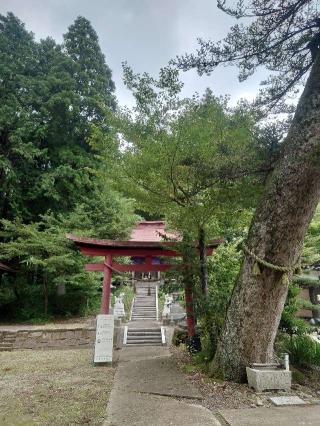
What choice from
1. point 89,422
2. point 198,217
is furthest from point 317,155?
point 89,422

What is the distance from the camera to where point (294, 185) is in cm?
463

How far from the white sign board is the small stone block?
4.06 meters

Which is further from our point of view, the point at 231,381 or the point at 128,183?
the point at 128,183

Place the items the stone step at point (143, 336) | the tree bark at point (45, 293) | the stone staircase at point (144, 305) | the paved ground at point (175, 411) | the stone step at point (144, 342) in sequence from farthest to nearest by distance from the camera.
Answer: the stone staircase at point (144, 305) → the tree bark at point (45, 293) → the stone step at point (143, 336) → the stone step at point (144, 342) → the paved ground at point (175, 411)

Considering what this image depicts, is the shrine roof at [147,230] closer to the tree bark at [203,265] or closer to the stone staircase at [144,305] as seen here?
the stone staircase at [144,305]

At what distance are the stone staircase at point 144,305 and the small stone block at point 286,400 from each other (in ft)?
40.7

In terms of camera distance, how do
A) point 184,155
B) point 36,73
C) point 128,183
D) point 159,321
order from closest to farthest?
point 184,155, point 128,183, point 159,321, point 36,73

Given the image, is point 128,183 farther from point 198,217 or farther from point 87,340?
point 87,340

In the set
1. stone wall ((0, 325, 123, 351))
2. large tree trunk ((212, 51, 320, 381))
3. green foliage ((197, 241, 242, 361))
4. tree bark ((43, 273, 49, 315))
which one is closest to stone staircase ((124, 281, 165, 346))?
stone wall ((0, 325, 123, 351))

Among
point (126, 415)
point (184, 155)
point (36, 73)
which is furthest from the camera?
point (36, 73)

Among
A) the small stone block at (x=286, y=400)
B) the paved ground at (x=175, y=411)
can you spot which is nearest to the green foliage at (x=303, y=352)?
the small stone block at (x=286, y=400)

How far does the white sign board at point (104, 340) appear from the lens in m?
7.30

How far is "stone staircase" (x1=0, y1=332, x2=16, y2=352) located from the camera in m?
10.5

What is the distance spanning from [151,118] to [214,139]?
1.25 metres
